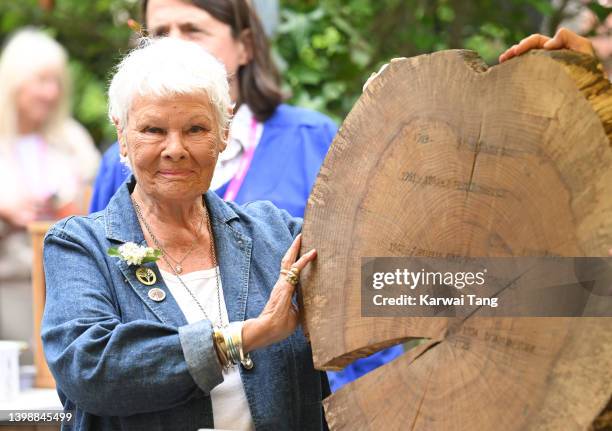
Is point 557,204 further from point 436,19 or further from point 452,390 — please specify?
point 436,19

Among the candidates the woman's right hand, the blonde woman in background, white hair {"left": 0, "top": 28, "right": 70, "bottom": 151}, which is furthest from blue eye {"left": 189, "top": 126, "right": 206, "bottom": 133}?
white hair {"left": 0, "top": 28, "right": 70, "bottom": 151}

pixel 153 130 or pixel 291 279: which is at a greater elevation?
pixel 153 130

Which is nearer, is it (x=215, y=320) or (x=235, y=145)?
(x=215, y=320)

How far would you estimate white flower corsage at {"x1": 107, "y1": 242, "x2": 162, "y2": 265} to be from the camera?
8.43 feet

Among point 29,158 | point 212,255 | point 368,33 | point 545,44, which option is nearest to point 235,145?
point 212,255

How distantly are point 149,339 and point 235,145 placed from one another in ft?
4.23

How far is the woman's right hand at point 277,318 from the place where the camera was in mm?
2441

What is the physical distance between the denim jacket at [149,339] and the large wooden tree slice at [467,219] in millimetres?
190

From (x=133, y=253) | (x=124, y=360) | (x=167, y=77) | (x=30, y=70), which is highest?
(x=30, y=70)

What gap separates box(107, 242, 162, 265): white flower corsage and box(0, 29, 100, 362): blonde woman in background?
2.53m

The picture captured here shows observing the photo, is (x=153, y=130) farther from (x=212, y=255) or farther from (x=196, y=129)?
(x=212, y=255)

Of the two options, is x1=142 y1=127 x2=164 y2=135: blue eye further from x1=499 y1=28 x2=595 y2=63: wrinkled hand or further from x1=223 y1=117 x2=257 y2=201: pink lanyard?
x1=223 y1=117 x2=257 y2=201: pink lanyard

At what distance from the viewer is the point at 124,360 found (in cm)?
242

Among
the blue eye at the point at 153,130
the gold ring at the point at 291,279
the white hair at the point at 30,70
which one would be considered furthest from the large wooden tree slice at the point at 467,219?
the white hair at the point at 30,70
